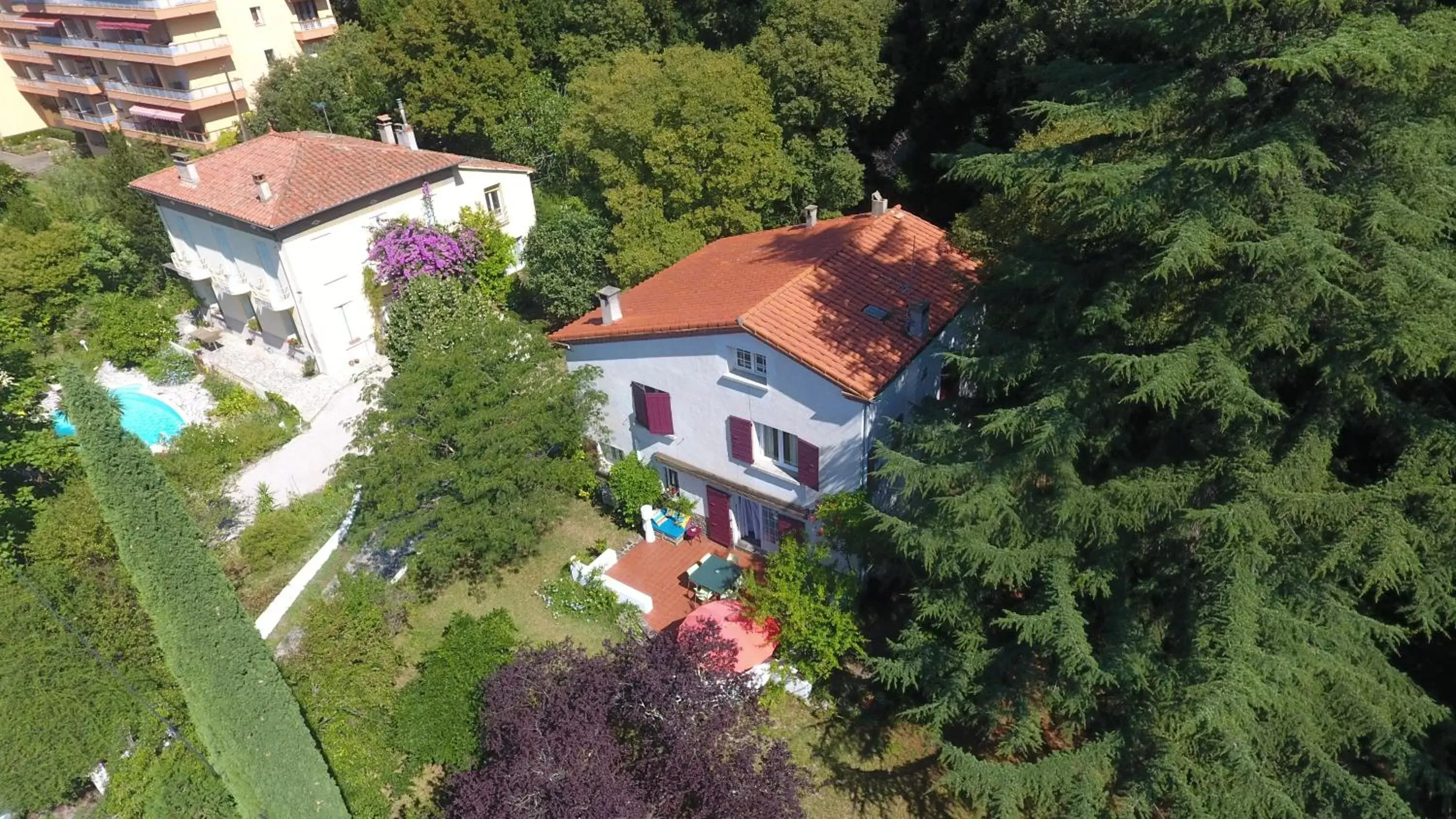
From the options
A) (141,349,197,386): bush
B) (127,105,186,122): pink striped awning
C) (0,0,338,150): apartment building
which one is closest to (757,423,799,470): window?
(141,349,197,386): bush

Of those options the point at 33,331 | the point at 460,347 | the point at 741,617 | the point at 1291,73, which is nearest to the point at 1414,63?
the point at 1291,73

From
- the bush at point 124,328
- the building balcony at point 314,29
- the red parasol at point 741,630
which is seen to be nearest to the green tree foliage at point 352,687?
the red parasol at point 741,630

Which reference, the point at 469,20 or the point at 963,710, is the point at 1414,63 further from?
the point at 469,20

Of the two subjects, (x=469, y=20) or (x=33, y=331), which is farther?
(x=469, y=20)

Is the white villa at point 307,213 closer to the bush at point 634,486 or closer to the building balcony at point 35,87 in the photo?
the bush at point 634,486

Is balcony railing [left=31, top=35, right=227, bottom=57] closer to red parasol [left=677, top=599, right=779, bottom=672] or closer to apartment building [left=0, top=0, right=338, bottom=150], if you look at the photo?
apartment building [left=0, top=0, right=338, bottom=150]
